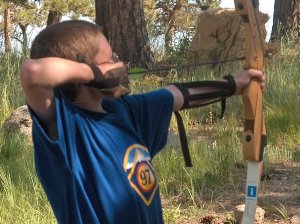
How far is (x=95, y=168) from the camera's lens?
2066 mm

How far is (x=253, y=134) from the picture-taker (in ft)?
8.50

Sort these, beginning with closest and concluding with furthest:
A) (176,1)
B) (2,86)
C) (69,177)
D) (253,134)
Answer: (69,177)
(253,134)
(2,86)
(176,1)

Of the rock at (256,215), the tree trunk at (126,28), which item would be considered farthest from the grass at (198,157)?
the tree trunk at (126,28)

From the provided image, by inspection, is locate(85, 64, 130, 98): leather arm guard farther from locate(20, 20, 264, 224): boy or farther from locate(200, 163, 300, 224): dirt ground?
locate(200, 163, 300, 224): dirt ground

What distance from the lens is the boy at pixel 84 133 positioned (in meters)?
2.02

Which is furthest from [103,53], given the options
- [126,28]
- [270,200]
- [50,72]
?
[126,28]

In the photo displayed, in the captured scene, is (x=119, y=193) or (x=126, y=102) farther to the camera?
(x=126, y=102)

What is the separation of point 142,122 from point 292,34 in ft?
27.6

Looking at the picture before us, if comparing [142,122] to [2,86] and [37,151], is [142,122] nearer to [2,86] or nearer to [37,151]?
[37,151]

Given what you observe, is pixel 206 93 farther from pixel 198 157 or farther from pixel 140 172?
pixel 198 157

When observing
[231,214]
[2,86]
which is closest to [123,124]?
[231,214]

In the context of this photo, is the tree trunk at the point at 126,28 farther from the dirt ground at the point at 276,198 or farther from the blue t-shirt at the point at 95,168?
the blue t-shirt at the point at 95,168

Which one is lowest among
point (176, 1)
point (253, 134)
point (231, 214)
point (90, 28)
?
point (231, 214)

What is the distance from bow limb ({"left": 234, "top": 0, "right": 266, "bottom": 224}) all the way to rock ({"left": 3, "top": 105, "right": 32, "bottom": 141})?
4.06 meters
